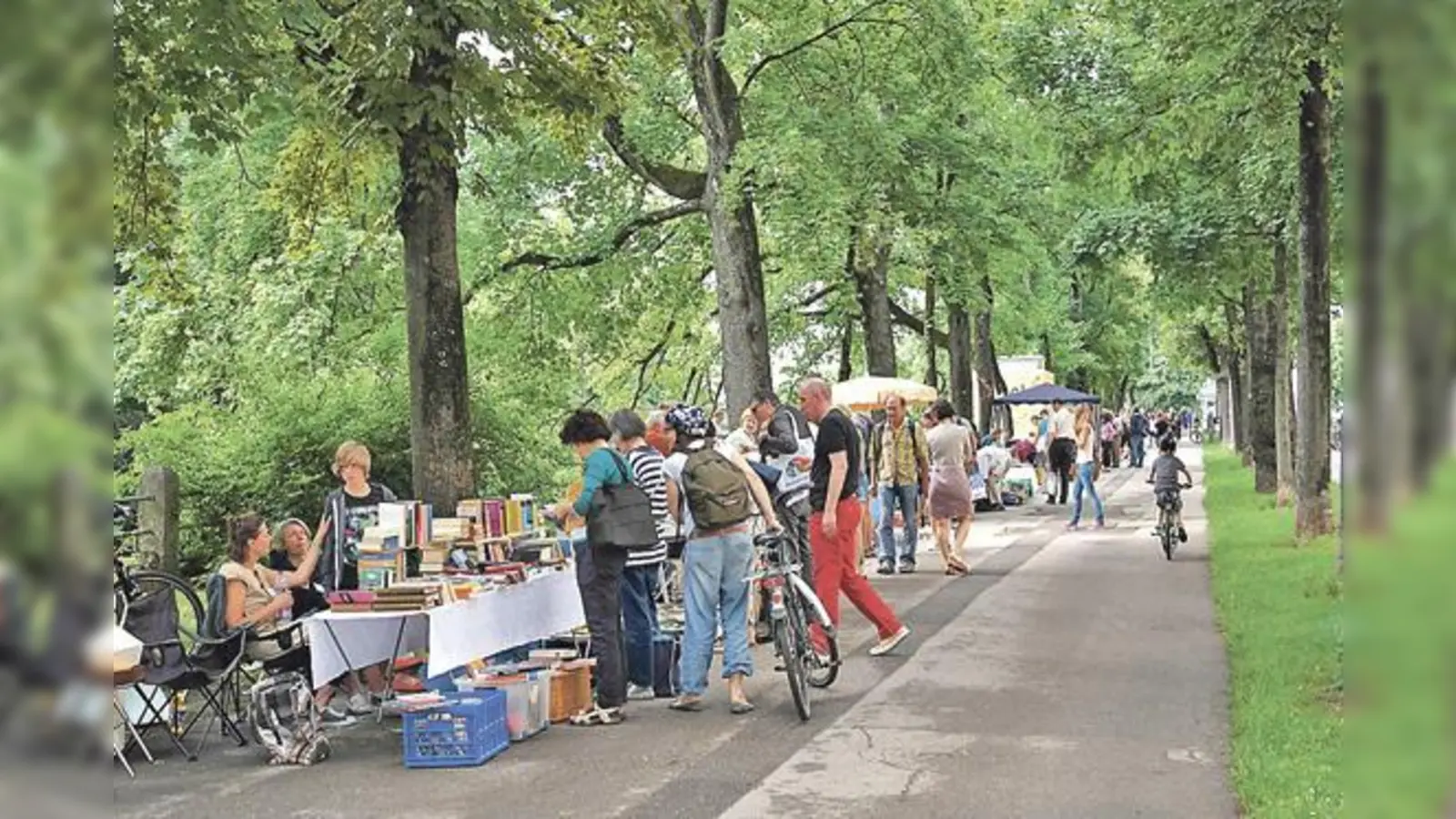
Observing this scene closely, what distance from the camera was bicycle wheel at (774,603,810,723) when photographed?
26.1ft

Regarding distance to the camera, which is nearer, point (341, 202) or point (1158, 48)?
point (341, 202)

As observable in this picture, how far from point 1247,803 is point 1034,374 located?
3490 cm

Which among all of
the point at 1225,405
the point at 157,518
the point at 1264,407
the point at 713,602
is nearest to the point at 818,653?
the point at 713,602

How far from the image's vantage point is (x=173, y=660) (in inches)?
305

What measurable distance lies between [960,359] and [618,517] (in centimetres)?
2359

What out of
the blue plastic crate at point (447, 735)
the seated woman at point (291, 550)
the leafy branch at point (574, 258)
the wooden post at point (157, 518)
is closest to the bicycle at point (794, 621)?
the blue plastic crate at point (447, 735)

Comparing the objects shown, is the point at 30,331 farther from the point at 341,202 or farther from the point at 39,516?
the point at 341,202

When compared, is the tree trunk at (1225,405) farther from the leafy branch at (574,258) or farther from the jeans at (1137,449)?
the leafy branch at (574,258)

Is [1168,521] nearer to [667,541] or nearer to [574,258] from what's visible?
[667,541]

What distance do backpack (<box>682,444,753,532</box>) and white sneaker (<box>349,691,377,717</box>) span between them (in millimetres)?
2461

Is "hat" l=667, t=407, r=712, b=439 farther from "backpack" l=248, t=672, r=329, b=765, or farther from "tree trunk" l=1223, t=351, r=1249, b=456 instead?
"tree trunk" l=1223, t=351, r=1249, b=456

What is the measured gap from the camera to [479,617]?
8227 mm

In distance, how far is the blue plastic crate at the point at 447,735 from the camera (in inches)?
290

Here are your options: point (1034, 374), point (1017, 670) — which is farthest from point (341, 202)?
point (1034, 374)
